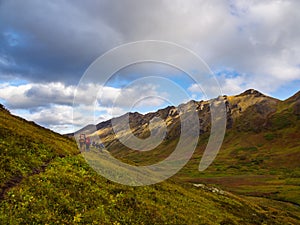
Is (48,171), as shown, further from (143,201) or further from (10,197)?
(143,201)

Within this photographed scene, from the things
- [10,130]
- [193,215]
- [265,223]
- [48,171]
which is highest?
[10,130]

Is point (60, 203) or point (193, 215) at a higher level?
point (60, 203)

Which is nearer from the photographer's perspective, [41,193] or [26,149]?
[41,193]

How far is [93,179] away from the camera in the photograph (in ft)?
103

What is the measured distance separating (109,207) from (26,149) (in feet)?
38.8

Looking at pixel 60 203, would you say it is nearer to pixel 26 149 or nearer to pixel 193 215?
pixel 26 149

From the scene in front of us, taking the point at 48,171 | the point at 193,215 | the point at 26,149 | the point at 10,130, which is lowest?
the point at 193,215

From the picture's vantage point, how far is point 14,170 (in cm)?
2500

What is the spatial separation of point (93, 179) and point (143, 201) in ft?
18.2

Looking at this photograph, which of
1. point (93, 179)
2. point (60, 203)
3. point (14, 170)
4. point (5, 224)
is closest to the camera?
point (5, 224)

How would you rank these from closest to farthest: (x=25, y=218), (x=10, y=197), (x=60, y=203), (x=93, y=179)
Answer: (x=25, y=218) → (x=10, y=197) → (x=60, y=203) → (x=93, y=179)

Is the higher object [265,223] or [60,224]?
[60,224]

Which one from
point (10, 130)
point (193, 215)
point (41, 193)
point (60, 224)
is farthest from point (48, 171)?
point (193, 215)

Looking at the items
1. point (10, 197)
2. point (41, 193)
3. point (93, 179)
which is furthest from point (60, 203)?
point (93, 179)
